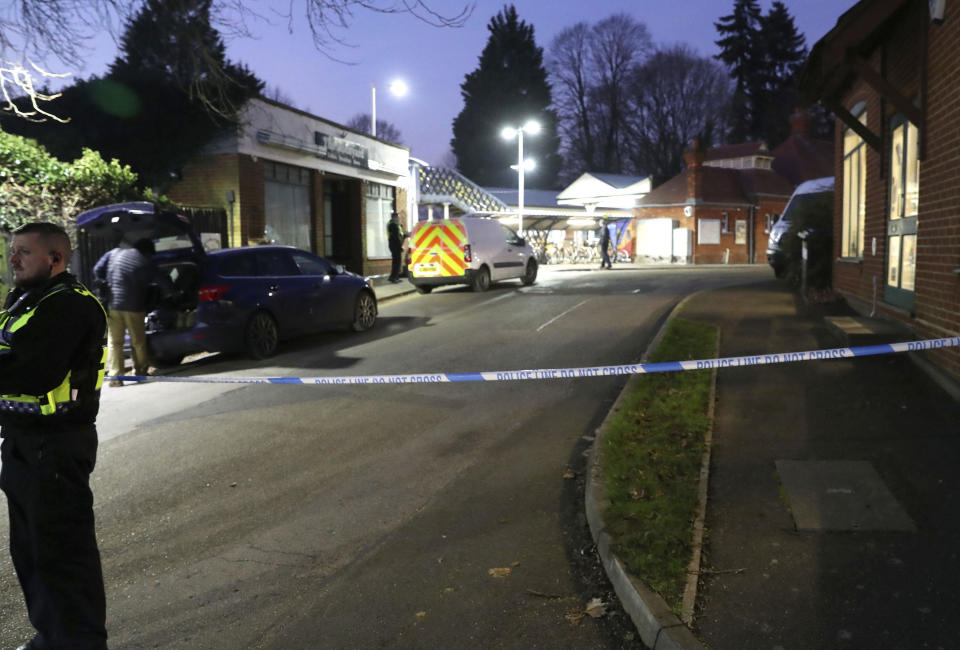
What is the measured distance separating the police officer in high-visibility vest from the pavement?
2352mm

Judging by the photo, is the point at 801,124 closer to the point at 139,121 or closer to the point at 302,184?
the point at 302,184

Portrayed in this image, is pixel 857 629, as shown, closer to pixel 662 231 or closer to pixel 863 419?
pixel 863 419

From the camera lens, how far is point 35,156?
13.5 m

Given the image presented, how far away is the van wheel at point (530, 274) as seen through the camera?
22612 mm

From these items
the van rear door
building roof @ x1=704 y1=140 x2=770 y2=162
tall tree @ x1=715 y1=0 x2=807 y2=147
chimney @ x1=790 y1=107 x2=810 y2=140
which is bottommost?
the van rear door

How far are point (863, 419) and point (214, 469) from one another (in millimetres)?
5086

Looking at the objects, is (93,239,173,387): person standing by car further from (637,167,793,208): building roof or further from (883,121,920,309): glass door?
(637,167,793,208): building roof

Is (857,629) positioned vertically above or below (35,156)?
below

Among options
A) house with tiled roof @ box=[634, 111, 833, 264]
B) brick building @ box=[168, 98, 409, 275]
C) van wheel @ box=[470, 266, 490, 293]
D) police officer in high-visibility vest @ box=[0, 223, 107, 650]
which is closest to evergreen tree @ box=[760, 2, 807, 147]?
house with tiled roof @ box=[634, 111, 833, 264]

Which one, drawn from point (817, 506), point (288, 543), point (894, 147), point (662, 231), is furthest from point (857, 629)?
point (662, 231)

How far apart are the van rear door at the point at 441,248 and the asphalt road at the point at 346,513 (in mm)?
9901

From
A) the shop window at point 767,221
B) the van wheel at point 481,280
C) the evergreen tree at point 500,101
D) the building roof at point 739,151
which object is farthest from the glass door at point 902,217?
the evergreen tree at point 500,101

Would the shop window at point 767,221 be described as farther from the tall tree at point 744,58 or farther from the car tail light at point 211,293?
the car tail light at point 211,293

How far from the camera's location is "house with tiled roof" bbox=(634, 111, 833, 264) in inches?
1705
